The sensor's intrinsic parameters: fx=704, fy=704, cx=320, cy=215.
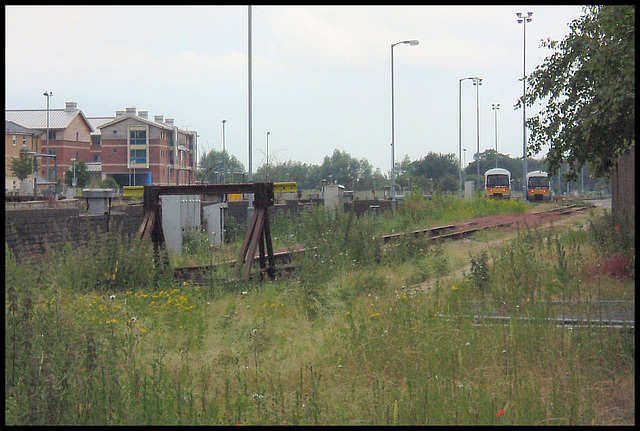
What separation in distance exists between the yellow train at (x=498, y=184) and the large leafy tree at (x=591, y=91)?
4039cm

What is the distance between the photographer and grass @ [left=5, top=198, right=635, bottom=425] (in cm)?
510

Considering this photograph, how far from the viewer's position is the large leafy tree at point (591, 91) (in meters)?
9.23

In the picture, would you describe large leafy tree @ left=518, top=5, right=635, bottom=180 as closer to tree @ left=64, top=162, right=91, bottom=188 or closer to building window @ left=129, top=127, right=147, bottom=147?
tree @ left=64, top=162, right=91, bottom=188

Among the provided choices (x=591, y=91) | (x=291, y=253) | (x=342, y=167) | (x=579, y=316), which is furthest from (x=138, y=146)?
(x=579, y=316)

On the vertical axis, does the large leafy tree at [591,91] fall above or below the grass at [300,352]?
above

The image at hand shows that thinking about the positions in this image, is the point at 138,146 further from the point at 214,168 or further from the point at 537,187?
the point at 537,187

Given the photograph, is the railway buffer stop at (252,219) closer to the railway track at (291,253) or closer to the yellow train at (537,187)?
the railway track at (291,253)

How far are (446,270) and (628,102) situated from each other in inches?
214

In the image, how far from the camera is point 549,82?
12.9m

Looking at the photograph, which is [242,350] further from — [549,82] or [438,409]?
[549,82]

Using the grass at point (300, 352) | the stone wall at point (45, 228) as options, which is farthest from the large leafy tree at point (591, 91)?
the stone wall at point (45, 228)

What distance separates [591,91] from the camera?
12.0 meters

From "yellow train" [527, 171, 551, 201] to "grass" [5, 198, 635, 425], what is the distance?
4619 cm

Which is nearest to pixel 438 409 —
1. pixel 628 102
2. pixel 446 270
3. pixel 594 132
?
pixel 628 102
